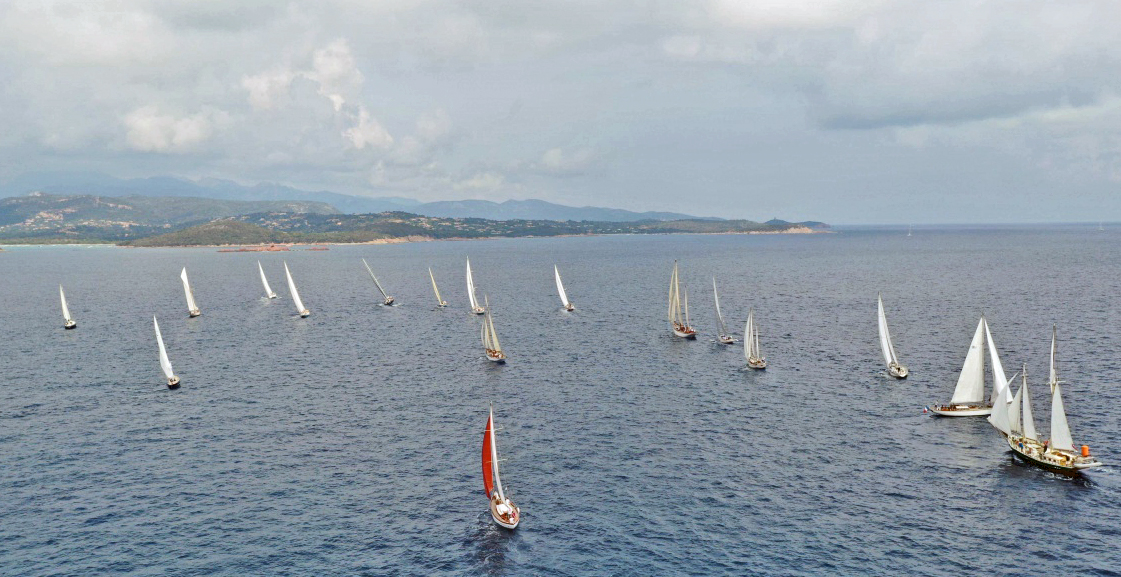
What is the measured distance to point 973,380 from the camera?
81.2 m

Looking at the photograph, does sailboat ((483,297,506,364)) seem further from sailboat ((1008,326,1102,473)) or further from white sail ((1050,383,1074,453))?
white sail ((1050,383,1074,453))

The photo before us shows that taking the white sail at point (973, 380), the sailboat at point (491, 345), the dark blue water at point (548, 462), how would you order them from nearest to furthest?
the dark blue water at point (548, 462) → the white sail at point (973, 380) → the sailboat at point (491, 345)

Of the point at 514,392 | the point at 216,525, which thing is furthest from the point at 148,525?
the point at 514,392

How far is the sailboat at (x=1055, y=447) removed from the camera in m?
63.8

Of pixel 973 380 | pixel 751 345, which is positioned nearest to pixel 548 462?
pixel 751 345

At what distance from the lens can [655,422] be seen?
265 ft

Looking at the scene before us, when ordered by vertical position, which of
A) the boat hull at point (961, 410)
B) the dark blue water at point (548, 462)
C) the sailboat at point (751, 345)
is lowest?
the dark blue water at point (548, 462)

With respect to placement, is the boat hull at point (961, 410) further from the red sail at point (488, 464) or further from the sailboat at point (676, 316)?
the red sail at point (488, 464)

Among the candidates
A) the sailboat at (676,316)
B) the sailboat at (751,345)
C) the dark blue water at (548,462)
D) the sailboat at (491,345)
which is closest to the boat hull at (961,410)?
the dark blue water at (548,462)

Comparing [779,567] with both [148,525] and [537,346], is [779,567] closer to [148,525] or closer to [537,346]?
[148,525]

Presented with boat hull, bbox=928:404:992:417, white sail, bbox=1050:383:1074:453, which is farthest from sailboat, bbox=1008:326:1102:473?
boat hull, bbox=928:404:992:417

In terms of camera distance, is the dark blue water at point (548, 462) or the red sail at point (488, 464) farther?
the red sail at point (488, 464)

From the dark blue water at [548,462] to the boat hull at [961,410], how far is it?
1.10 meters

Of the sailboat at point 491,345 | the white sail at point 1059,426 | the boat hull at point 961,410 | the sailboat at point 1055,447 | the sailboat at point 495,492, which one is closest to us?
the sailboat at point 495,492
